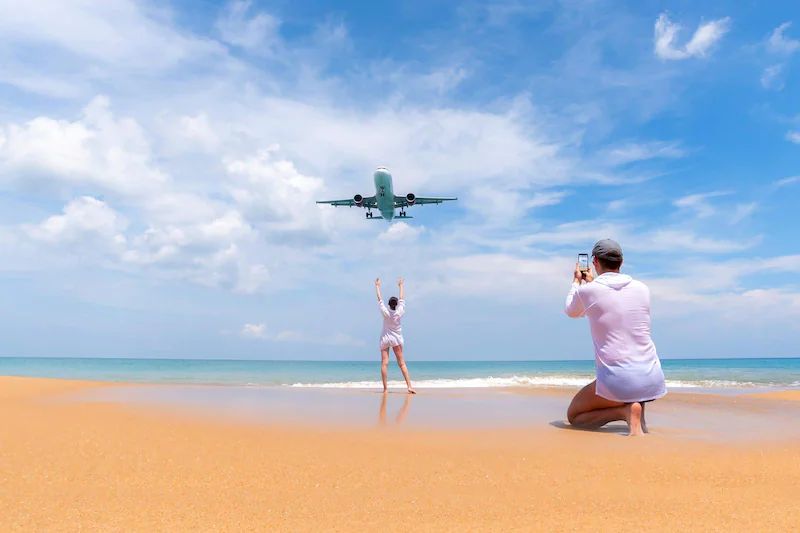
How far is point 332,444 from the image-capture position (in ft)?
14.3

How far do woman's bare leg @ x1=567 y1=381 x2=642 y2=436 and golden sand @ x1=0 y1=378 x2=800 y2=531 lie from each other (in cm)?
27

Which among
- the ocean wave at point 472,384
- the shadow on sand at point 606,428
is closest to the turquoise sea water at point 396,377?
the ocean wave at point 472,384

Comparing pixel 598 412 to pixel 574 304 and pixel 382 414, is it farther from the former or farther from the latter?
pixel 382 414

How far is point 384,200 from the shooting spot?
34.3 metres

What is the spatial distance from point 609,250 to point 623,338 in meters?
0.81

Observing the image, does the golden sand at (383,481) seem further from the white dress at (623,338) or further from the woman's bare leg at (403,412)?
the woman's bare leg at (403,412)

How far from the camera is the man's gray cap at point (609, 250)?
197 inches

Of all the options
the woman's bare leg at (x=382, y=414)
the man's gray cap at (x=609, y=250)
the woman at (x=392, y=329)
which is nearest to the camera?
the man's gray cap at (x=609, y=250)

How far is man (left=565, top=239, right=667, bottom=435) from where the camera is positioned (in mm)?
4758

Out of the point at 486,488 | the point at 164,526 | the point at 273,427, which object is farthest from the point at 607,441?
the point at 164,526

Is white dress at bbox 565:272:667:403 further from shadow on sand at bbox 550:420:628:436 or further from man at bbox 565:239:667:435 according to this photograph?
shadow on sand at bbox 550:420:628:436

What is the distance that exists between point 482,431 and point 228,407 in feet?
12.1

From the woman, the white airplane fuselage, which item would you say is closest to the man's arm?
the woman

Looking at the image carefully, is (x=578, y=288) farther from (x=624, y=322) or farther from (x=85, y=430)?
(x=85, y=430)
